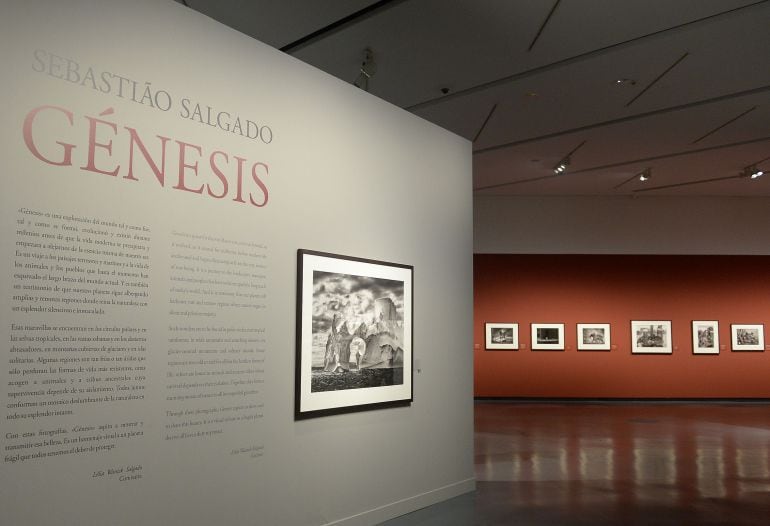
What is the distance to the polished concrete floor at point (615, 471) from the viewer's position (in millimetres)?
7312

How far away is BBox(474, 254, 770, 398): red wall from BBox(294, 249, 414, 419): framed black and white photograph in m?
11.4

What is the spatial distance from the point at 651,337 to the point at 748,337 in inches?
109

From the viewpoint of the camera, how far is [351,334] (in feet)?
21.9

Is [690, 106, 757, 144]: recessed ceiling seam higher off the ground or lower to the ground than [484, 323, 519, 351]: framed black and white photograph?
higher

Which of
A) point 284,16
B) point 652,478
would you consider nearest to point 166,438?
point 284,16

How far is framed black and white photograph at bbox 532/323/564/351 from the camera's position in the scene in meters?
18.3

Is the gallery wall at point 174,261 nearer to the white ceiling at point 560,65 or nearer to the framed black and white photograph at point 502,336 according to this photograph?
the white ceiling at point 560,65

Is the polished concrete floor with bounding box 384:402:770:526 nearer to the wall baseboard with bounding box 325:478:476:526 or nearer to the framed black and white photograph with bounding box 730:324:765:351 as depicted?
the wall baseboard with bounding box 325:478:476:526

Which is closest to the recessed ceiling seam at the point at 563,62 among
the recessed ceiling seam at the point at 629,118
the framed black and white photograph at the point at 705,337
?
the recessed ceiling seam at the point at 629,118

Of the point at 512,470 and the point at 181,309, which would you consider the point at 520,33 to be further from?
the point at 512,470

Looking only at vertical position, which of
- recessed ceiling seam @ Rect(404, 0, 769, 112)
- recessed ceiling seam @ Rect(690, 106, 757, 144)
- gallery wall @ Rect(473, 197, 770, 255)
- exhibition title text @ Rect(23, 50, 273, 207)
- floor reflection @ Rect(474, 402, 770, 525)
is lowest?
floor reflection @ Rect(474, 402, 770, 525)

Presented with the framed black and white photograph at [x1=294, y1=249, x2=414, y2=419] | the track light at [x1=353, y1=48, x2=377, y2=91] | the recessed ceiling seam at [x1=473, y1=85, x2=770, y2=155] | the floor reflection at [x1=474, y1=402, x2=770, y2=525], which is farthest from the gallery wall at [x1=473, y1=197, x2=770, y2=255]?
the framed black and white photograph at [x1=294, y1=249, x2=414, y2=419]

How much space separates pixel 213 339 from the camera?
5.38 meters

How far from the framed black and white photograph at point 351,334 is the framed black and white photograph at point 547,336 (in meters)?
11.7
